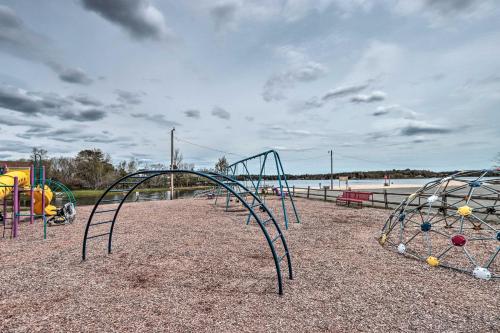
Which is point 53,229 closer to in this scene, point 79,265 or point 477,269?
point 79,265

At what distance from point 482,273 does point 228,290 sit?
5.03m

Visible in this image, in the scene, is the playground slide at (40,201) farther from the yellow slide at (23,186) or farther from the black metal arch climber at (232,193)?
the black metal arch climber at (232,193)

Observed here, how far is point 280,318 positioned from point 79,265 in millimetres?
4840

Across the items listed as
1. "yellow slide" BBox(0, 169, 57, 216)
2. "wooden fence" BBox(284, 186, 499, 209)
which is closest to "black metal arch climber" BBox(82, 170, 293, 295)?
"yellow slide" BBox(0, 169, 57, 216)

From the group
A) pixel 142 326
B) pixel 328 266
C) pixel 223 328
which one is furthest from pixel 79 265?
pixel 328 266

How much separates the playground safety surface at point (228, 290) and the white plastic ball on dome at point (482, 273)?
0.51 feet

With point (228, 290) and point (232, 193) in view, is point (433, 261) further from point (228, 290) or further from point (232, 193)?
point (232, 193)

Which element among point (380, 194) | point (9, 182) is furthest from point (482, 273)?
point (380, 194)

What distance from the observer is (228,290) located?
15.4ft

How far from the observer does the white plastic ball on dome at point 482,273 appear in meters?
5.19

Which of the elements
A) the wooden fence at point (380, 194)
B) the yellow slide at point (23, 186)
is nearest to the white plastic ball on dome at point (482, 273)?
the wooden fence at point (380, 194)

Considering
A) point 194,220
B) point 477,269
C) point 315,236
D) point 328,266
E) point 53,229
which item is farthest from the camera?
point 194,220

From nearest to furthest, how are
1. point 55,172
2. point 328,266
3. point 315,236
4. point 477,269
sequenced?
point 477,269 → point 328,266 → point 315,236 → point 55,172

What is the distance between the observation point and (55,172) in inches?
2121
